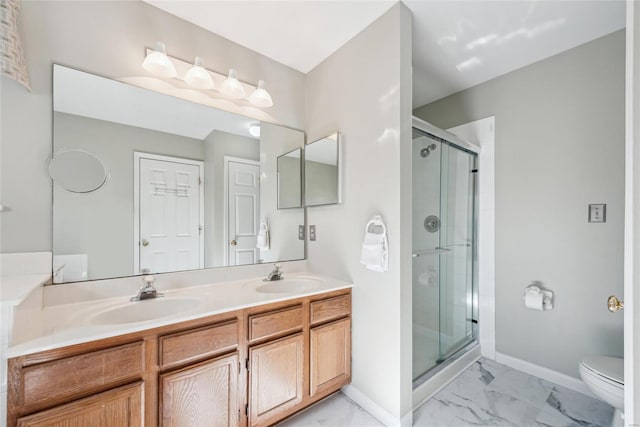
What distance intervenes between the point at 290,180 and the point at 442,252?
145 cm

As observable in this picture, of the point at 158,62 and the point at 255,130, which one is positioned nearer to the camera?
the point at 158,62

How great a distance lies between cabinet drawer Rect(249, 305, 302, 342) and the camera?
1.40 m

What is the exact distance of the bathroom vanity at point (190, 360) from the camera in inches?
37.0

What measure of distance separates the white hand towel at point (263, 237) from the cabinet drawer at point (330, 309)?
65 centimetres

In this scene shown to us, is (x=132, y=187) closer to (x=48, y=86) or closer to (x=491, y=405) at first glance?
(x=48, y=86)

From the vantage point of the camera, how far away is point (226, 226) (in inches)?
74.6

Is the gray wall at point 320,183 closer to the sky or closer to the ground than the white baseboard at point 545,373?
closer to the sky

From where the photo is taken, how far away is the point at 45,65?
131 centimetres

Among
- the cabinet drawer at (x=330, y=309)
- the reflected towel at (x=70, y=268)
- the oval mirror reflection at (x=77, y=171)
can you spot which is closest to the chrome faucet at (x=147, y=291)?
the reflected towel at (x=70, y=268)

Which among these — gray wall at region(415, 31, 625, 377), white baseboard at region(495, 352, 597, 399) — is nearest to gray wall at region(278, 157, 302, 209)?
gray wall at region(415, 31, 625, 377)

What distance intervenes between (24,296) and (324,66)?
2.19 metres

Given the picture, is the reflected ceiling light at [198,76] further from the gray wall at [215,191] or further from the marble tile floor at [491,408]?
the marble tile floor at [491,408]

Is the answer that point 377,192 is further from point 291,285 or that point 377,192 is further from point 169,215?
point 169,215

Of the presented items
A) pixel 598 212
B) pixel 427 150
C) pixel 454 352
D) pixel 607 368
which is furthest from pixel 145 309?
pixel 598 212
